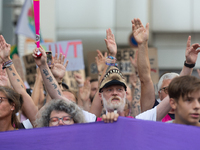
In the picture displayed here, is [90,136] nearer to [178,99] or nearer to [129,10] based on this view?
[178,99]

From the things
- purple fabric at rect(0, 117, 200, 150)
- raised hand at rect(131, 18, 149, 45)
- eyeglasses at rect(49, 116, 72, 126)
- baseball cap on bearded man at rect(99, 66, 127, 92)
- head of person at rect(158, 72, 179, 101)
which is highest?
raised hand at rect(131, 18, 149, 45)

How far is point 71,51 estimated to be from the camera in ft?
22.9

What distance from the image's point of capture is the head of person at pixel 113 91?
3504 millimetres

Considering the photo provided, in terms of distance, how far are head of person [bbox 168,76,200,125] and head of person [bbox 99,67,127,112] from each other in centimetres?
74

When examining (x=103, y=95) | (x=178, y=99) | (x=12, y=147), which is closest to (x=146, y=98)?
(x=103, y=95)

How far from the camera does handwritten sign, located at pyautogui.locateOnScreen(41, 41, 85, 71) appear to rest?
22.3 feet

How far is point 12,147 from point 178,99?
3.95ft

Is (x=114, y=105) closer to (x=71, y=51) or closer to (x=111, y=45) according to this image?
(x=111, y=45)

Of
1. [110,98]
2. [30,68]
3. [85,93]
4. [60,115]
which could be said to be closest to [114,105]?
[110,98]

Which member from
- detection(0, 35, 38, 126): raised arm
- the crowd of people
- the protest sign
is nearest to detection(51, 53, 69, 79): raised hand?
the crowd of people

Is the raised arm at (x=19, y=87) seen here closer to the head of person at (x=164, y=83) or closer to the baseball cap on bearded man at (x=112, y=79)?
the baseball cap on bearded man at (x=112, y=79)

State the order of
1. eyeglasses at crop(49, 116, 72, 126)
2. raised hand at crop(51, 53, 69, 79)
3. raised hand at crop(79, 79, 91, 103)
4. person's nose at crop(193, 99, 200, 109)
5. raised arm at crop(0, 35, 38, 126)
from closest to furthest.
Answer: person's nose at crop(193, 99, 200, 109) < eyeglasses at crop(49, 116, 72, 126) < raised arm at crop(0, 35, 38, 126) < raised hand at crop(51, 53, 69, 79) < raised hand at crop(79, 79, 91, 103)

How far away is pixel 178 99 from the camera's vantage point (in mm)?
2824

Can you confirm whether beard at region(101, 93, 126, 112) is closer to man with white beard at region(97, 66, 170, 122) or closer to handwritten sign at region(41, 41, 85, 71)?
man with white beard at region(97, 66, 170, 122)
